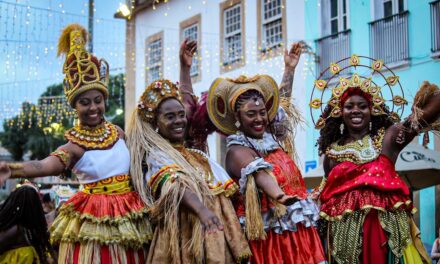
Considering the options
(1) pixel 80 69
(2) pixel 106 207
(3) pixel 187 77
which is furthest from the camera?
(3) pixel 187 77

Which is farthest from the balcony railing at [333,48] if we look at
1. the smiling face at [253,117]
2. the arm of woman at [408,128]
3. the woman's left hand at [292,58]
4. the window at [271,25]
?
the smiling face at [253,117]

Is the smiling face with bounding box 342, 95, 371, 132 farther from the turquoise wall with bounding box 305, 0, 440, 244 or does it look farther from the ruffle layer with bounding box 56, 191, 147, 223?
the turquoise wall with bounding box 305, 0, 440, 244

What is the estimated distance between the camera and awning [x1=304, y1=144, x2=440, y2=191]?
847cm

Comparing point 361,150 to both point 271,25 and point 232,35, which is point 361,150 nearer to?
point 271,25

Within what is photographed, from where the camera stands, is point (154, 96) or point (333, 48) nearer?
point (154, 96)

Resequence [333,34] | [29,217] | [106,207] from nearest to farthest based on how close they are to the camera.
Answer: [106,207] < [29,217] < [333,34]

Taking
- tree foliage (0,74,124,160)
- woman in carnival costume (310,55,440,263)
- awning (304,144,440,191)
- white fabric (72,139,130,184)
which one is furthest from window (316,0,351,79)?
tree foliage (0,74,124,160)

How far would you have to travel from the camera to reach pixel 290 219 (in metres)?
4.28

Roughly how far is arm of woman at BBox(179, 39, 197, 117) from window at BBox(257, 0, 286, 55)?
364 inches

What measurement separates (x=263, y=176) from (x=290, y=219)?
1.23ft

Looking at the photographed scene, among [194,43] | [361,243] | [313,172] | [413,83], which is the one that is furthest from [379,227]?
[413,83]

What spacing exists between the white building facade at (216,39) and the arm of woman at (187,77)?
783 centimetres

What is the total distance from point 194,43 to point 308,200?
1636 mm

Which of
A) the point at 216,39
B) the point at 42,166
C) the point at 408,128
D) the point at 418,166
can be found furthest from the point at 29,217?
the point at 216,39
